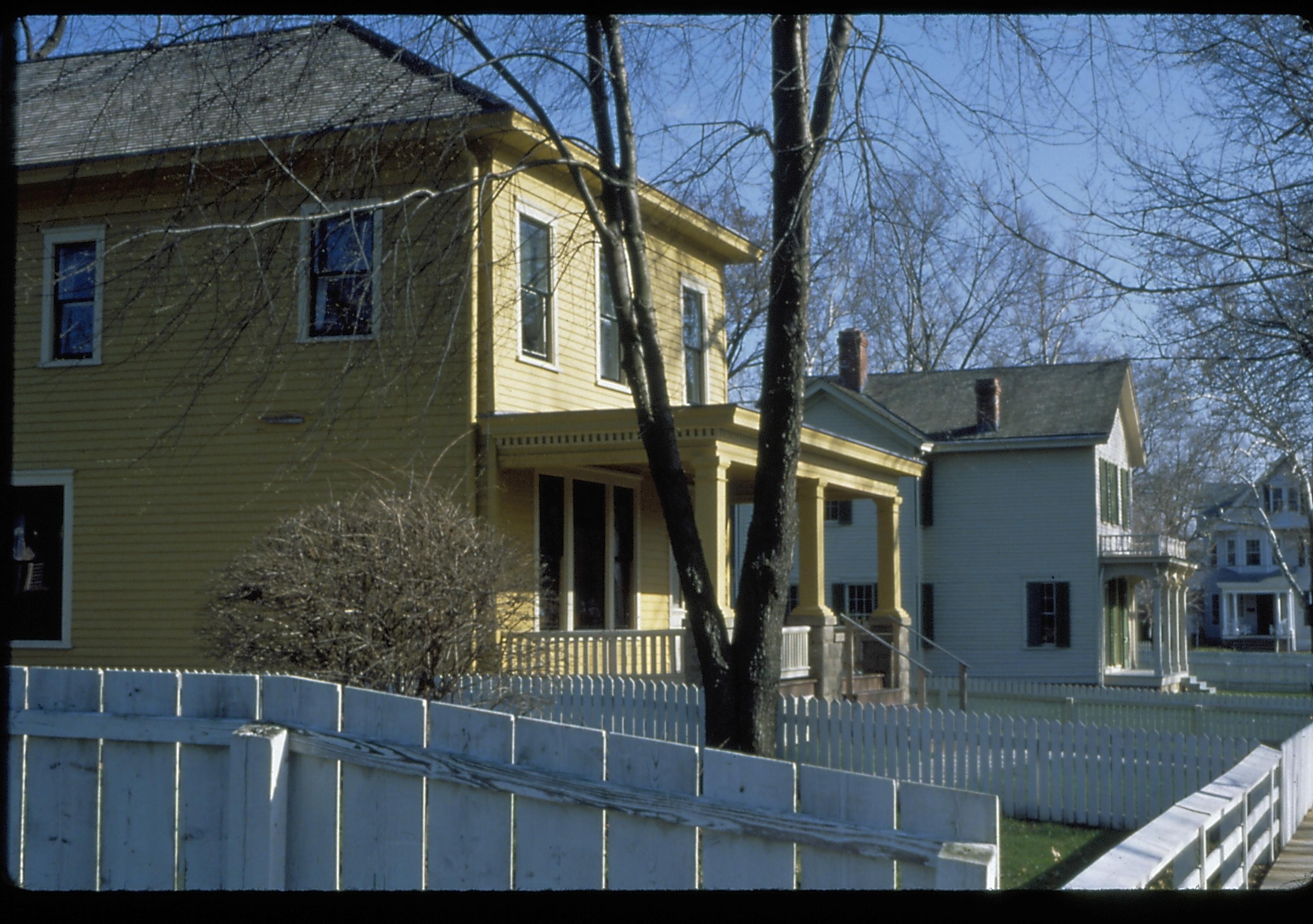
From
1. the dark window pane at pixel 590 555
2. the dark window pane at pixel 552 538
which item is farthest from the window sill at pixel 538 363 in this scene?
the dark window pane at pixel 590 555

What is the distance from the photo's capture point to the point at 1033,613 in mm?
31688

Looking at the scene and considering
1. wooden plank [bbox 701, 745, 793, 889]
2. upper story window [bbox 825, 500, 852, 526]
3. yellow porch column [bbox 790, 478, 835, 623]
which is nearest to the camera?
wooden plank [bbox 701, 745, 793, 889]

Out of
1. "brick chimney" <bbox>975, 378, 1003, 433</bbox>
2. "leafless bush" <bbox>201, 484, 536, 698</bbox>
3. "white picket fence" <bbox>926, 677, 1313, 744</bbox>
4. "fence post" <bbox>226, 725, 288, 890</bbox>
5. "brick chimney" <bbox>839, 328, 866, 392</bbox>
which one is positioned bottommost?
"white picket fence" <bbox>926, 677, 1313, 744</bbox>

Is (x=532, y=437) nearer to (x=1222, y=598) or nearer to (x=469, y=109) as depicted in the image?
(x=469, y=109)

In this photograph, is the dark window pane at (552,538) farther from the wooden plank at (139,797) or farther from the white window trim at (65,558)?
the wooden plank at (139,797)

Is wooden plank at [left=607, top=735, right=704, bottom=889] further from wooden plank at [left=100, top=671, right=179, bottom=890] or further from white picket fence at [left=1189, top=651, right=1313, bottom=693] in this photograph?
white picket fence at [left=1189, top=651, right=1313, bottom=693]

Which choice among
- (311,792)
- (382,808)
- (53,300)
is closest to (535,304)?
(53,300)

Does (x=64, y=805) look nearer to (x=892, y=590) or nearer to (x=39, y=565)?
(x=39, y=565)

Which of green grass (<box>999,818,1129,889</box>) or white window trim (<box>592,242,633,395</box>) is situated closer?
green grass (<box>999,818,1129,889</box>)

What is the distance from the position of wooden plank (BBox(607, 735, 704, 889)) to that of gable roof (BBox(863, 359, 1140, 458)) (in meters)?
29.2

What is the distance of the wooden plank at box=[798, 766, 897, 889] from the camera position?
3.53 meters

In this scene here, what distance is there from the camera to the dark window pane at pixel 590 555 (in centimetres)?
1738

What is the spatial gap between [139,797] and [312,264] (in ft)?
22.5

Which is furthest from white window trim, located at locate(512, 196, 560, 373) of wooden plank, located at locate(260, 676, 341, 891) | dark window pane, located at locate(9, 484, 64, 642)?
wooden plank, located at locate(260, 676, 341, 891)
